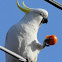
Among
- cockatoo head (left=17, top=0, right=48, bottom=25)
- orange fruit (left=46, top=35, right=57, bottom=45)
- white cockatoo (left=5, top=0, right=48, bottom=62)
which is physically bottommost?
white cockatoo (left=5, top=0, right=48, bottom=62)

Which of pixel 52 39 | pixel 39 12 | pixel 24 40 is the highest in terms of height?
pixel 39 12

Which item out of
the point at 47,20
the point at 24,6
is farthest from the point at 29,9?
the point at 47,20

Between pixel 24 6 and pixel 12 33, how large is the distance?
4.55 ft

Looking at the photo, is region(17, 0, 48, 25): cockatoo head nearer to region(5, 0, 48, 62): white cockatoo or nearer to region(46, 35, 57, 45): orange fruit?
region(5, 0, 48, 62): white cockatoo

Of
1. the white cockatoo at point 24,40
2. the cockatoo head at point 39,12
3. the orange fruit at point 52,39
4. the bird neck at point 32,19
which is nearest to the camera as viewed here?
the orange fruit at point 52,39

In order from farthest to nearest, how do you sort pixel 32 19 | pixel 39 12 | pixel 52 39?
1. pixel 39 12
2. pixel 32 19
3. pixel 52 39

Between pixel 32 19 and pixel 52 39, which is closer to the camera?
pixel 52 39

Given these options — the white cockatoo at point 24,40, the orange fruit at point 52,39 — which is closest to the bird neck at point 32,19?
the white cockatoo at point 24,40

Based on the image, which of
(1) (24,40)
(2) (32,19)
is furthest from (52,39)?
(2) (32,19)

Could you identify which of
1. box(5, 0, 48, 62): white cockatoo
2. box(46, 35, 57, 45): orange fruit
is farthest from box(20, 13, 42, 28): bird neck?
box(46, 35, 57, 45): orange fruit

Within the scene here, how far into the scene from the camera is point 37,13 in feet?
27.4

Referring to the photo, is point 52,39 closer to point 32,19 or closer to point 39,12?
point 32,19

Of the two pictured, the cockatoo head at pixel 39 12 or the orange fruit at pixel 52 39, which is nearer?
the orange fruit at pixel 52 39

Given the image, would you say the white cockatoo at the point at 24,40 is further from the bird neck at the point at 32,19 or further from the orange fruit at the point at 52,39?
the orange fruit at the point at 52,39
